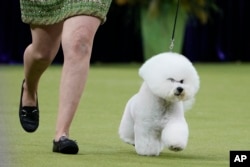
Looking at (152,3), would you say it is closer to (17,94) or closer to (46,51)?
(17,94)

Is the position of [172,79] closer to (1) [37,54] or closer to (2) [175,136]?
(2) [175,136]

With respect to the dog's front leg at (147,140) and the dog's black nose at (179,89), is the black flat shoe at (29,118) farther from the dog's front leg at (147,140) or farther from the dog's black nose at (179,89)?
the dog's black nose at (179,89)

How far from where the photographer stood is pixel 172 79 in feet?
13.1

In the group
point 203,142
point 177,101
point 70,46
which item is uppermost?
point 70,46

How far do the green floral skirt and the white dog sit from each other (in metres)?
0.36

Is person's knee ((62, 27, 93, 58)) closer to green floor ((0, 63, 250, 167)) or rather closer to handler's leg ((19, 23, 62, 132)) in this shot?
handler's leg ((19, 23, 62, 132))

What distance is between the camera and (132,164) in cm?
386

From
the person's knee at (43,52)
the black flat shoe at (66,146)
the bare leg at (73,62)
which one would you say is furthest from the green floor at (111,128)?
the person's knee at (43,52)

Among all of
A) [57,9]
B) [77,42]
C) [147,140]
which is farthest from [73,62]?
[147,140]

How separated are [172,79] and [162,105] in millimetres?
183

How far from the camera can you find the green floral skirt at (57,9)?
4.17m

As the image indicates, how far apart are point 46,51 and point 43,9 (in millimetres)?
281

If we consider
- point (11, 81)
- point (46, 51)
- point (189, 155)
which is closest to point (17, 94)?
point (11, 81)

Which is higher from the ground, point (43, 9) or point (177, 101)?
point (43, 9)
